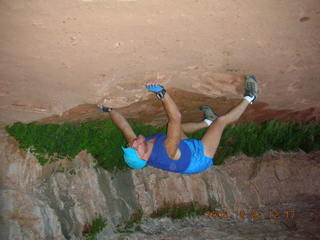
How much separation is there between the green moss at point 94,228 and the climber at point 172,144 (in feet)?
4.12

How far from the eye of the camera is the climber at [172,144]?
356 cm

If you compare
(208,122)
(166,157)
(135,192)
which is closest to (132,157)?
(166,157)

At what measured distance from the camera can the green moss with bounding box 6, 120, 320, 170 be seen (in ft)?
14.1

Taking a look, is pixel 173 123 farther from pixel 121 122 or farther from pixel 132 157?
pixel 121 122

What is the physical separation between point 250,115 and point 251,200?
186 centimetres

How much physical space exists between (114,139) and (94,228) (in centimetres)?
131

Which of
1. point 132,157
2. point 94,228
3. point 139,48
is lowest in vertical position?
point 94,228

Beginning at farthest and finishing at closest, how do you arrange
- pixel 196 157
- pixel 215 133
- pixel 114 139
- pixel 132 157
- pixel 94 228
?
pixel 114 139 → pixel 94 228 → pixel 215 133 → pixel 196 157 → pixel 132 157

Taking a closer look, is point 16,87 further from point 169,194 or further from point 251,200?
point 251,200

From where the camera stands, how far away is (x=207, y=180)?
5.98 metres

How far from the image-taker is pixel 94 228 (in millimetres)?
4559

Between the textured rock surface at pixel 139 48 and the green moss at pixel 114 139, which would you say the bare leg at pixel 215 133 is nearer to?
the textured rock surface at pixel 139 48

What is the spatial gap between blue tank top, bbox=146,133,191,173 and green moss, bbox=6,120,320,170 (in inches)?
43.7

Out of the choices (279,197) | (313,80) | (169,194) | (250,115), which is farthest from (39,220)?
(279,197)
